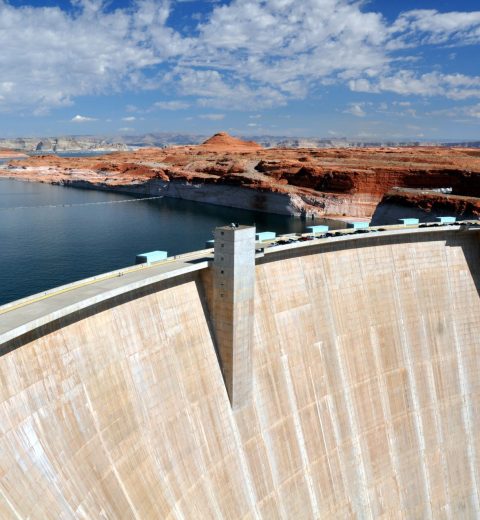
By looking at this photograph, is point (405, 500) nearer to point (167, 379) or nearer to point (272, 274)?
point (272, 274)

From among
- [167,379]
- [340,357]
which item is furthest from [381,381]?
[167,379]

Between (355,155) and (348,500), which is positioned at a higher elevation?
(355,155)

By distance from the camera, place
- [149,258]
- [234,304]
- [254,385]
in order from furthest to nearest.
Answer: [149,258], [254,385], [234,304]

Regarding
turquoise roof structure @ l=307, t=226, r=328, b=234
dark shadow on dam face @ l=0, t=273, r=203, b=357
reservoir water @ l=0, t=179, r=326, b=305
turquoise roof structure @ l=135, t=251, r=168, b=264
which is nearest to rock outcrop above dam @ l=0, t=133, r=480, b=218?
reservoir water @ l=0, t=179, r=326, b=305

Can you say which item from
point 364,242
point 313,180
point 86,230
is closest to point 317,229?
point 364,242

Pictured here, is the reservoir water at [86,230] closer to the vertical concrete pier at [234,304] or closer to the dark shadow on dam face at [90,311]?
the dark shadow on dam face at [90,311]

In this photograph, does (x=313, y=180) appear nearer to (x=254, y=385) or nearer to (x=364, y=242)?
(x=364, y=242)

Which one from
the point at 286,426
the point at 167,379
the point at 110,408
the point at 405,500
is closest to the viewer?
the point at 110,408
